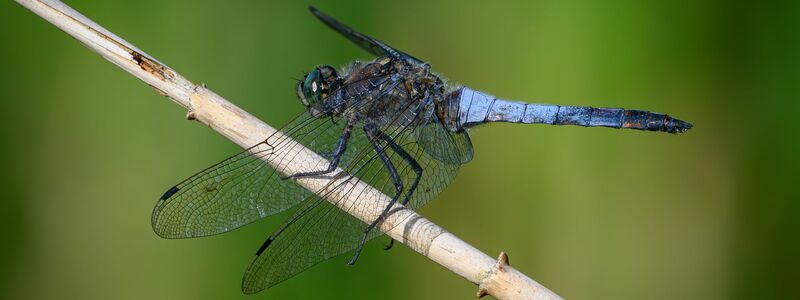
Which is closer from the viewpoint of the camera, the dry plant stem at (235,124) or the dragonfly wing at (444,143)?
the dry plant stem at (235,124)

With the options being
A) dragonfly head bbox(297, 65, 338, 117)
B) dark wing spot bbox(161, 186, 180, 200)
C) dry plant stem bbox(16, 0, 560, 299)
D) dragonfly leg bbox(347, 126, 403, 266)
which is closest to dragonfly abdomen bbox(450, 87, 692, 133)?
dragonfly leg bbox(347, 126, 403, 266)

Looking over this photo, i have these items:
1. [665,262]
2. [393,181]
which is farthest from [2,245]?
[665,262]

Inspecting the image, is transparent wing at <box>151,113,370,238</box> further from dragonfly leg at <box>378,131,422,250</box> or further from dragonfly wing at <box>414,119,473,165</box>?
dragonfly wing at <box>414,119,473,165</box>

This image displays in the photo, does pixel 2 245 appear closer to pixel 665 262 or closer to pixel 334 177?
pixel 334 177

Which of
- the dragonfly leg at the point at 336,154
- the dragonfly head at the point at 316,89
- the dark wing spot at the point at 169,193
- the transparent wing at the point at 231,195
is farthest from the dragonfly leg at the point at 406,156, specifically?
Result: the dark wing spot at the point at 169,193

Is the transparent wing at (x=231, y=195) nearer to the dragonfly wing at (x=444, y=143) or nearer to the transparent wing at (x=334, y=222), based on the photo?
the transparent wing at (x=334, y=222)

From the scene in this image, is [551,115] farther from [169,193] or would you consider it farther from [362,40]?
[169,193]
